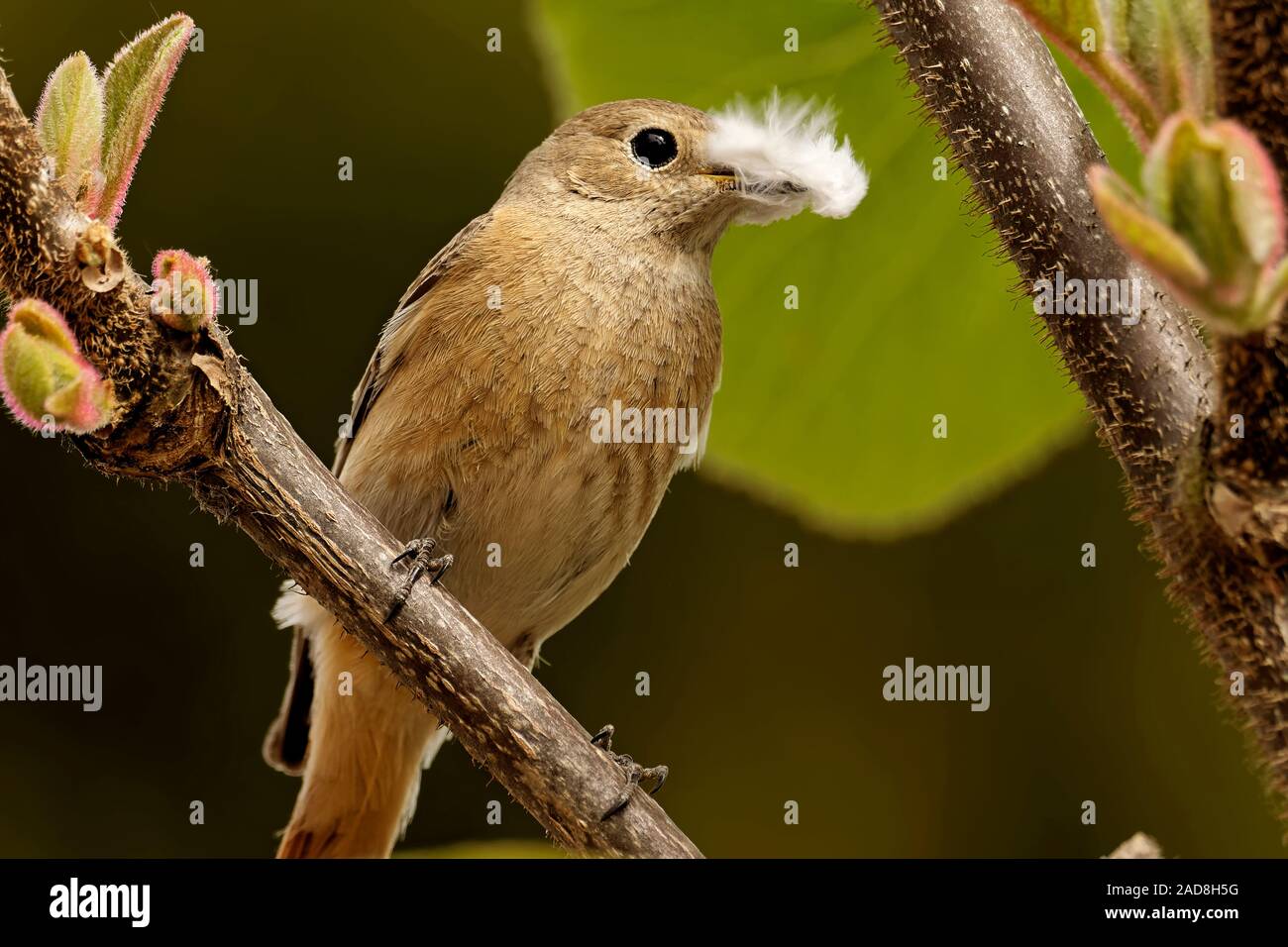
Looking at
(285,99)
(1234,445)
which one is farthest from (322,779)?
(1234,445)

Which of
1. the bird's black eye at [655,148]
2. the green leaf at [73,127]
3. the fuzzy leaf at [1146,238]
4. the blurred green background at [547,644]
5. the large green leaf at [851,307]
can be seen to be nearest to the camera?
the fuzzy leaf at [1146,238]

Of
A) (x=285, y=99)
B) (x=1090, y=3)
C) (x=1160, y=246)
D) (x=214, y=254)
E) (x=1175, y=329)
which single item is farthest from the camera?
(x=285, y=99)

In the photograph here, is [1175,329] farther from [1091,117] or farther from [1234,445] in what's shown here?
[1091,117]

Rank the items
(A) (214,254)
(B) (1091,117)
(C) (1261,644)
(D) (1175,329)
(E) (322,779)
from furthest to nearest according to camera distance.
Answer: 1. (A) (214,254)
2. (E) (322,779)
3. (B) (1091,117)
4. (D) (1175,329)
5. (C) (1261,644)

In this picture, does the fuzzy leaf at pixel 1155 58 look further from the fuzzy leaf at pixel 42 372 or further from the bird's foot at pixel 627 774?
the bird's foot at pixel 627 774

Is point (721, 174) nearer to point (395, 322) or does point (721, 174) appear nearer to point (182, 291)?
point (395, 322)

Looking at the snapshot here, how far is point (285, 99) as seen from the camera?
425 centimetres

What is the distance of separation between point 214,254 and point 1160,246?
3506mm

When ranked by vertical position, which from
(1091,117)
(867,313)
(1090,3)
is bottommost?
(1090,3)

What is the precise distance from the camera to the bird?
9.24ft

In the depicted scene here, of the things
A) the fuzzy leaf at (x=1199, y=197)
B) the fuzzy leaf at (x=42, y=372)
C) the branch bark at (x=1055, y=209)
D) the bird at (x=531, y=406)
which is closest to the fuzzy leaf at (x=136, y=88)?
the fuzzy leaf at (x=42, y=372)

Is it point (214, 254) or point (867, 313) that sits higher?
point (214, 254)

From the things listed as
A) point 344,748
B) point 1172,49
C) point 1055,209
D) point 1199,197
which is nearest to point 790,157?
point 1055,209

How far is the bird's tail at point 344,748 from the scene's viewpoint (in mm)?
3215
